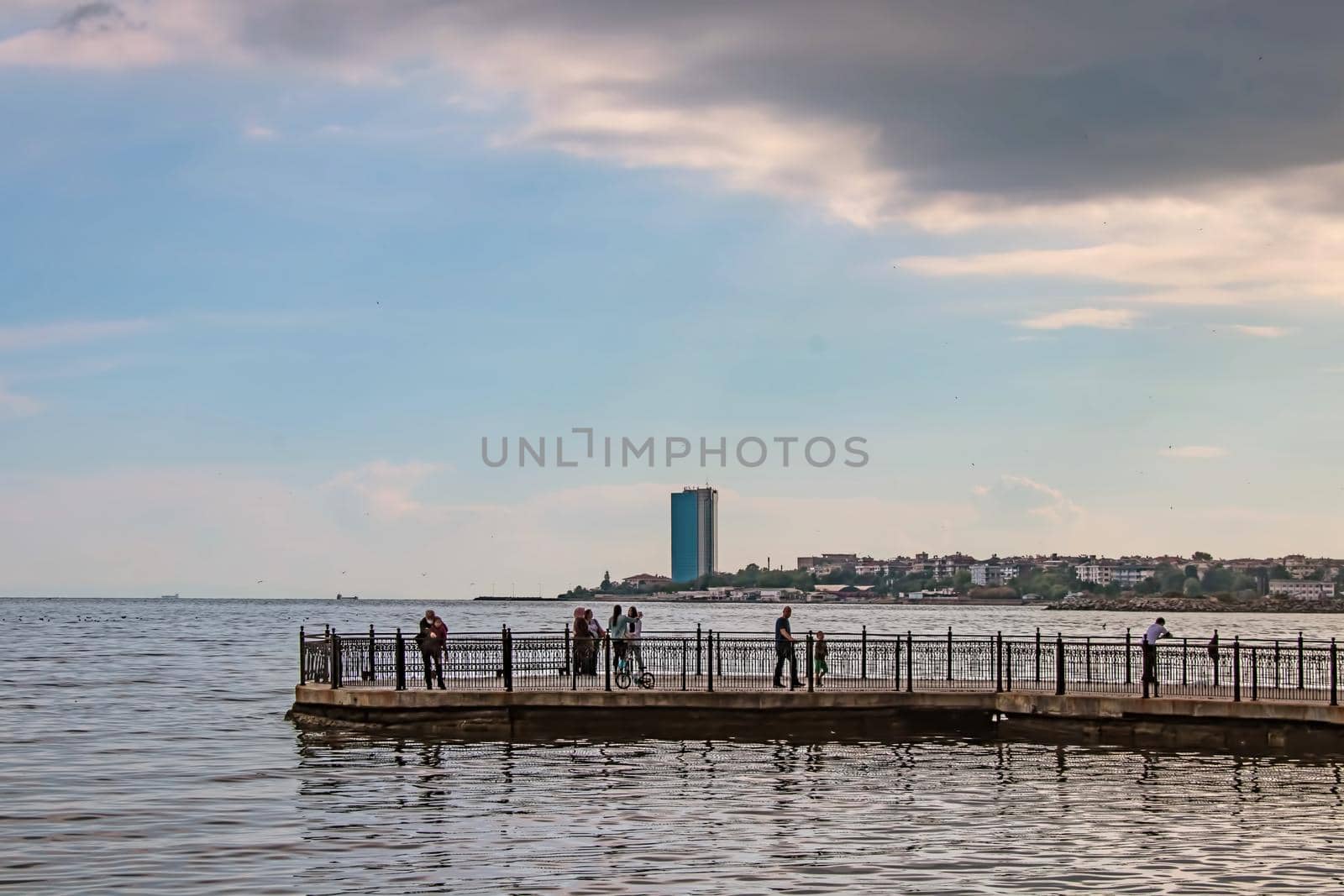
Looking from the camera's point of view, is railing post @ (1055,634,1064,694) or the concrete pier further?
railing post @ (1055,634,1064,694)

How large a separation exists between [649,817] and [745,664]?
13852 millimetres

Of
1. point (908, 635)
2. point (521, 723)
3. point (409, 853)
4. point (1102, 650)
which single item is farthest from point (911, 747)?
point (409, 853)

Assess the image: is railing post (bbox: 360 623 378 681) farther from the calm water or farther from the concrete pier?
the calm water

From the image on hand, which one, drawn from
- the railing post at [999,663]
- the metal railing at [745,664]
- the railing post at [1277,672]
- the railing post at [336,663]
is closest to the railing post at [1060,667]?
the metal railing at [745,664]

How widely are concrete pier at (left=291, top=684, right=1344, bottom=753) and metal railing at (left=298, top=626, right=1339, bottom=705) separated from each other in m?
0.70

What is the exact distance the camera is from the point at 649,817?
27.7 meters

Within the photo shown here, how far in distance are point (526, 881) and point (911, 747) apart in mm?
17373

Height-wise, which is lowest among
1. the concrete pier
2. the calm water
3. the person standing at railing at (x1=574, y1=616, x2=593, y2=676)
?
the calm water

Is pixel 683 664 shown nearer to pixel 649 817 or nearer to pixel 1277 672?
pixel 649 817

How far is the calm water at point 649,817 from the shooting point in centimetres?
2266

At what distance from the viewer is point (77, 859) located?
24531 mm

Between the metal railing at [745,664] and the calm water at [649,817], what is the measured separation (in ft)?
7.06

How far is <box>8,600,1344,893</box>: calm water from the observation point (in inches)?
892

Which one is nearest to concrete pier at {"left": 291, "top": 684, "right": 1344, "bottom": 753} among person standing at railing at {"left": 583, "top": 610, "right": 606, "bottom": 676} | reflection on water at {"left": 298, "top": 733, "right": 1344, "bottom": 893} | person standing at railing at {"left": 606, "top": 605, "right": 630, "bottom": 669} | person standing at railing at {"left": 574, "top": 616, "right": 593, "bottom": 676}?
reflection on water at {"left": 298, "top": 733, "right": 1344, "bottom": 893}
